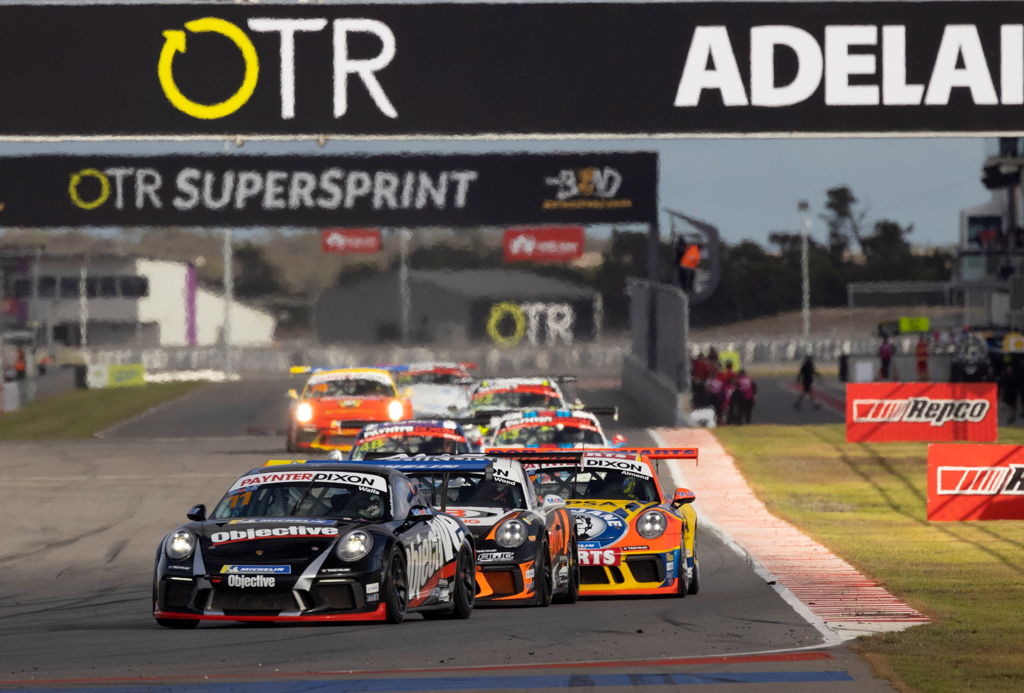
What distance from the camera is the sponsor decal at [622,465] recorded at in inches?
622

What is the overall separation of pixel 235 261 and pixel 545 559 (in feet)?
215

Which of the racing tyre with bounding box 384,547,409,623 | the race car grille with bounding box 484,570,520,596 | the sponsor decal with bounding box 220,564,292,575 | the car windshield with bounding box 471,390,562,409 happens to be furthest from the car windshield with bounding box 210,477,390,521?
the car windshield with bounding box 471,390,562,409

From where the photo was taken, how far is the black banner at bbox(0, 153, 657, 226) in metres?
40.2

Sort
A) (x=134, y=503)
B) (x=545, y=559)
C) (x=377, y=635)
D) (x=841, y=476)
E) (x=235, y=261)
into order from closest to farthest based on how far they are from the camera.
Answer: (x=377, y=635) < (x=545, y=559) < (x=134, y=503) < (x=841, y=476) < (x=235, y=261)

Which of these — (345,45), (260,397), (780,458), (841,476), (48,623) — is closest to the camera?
(48,623)

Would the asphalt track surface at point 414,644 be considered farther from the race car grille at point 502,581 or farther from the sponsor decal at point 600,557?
the sponsor decal at point 600,557

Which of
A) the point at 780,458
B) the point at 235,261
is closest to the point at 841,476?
the point at 780,458

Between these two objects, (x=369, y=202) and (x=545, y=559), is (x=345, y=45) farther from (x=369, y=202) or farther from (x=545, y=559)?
(x=369, y=202)

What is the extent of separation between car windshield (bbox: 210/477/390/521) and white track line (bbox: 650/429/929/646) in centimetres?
307

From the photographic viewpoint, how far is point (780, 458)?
3222 cm

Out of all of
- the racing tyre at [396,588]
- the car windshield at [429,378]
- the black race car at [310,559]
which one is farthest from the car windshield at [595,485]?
the car windshield at [429,378]

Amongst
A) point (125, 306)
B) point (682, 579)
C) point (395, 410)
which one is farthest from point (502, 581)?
point (125, 306)

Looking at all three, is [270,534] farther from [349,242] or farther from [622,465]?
[349,242]

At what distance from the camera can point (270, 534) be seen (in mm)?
11461
